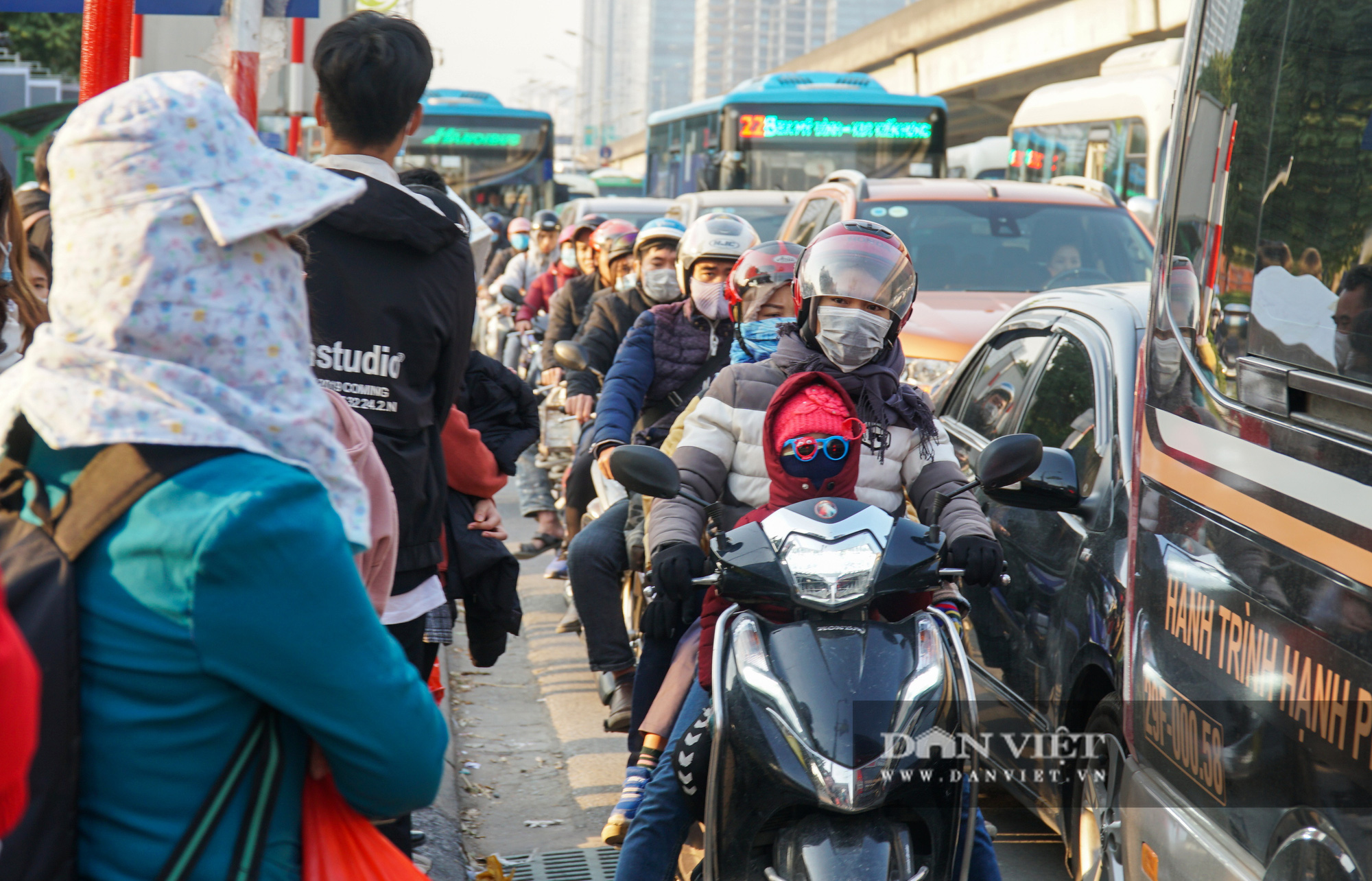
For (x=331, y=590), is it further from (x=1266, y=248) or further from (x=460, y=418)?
(x=460, y=418)

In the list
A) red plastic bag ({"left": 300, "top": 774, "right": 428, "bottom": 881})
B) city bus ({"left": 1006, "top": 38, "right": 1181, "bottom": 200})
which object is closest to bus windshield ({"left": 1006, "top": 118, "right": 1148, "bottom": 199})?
city bus ({"left": 1006, "top": 38, "right": 1181, "bottom": 200})

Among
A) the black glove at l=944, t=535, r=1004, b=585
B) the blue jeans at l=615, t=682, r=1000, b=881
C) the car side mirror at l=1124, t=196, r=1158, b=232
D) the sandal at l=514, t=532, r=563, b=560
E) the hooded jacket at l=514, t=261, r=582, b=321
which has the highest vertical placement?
the car side mirror at l=1124, t=196, r=1158, b=232

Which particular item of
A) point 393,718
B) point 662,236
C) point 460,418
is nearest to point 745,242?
point 662,236

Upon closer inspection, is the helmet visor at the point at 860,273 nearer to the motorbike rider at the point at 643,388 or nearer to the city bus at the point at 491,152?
the motorbike rider at the point at 643,388

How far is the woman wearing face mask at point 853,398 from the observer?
3.36 meters

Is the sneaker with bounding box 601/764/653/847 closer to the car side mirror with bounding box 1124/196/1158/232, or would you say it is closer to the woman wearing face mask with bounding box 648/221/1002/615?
the woman wearing face mask with bounding box 648/221/1002/615

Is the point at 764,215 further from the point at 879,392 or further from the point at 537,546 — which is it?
the point at 879,392

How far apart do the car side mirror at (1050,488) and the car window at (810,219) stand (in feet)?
19.2

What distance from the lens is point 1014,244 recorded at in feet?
29.5

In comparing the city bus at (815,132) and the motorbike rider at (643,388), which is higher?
the city bus at (815,132)

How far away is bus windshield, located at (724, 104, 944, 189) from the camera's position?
58.2 ft

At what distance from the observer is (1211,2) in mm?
2965

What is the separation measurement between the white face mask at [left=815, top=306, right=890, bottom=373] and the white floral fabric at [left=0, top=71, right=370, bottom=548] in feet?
6.48

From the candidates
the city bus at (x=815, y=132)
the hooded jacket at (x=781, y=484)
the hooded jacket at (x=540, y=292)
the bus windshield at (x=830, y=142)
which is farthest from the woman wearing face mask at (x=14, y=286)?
the city bus at (x=815, y=132)
